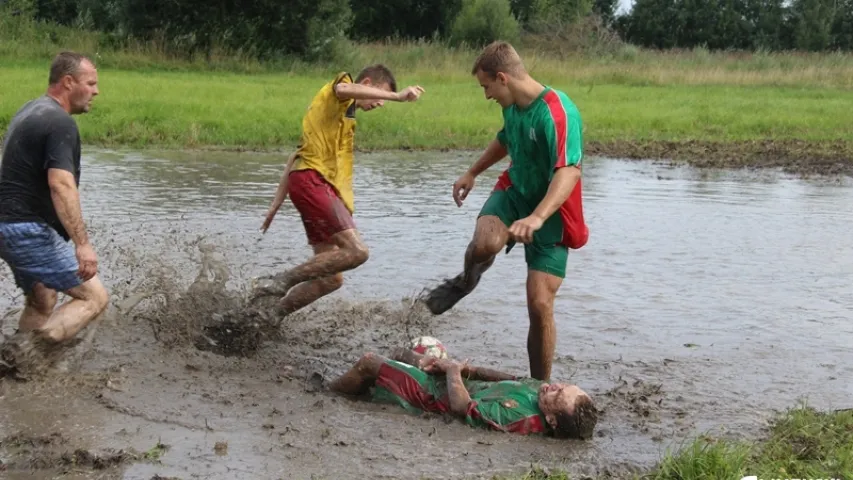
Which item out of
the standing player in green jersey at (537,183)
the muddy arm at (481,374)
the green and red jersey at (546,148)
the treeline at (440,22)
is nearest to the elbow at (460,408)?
the muddy arm at (481,374)

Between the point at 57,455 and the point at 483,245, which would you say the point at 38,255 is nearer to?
the point at 57,455

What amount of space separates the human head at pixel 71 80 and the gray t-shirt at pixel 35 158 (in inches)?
3.1

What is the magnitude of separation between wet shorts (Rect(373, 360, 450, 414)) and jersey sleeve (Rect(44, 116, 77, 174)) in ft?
6.74

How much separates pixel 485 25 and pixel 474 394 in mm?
46253

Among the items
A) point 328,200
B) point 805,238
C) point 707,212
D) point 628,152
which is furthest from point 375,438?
point 628,152

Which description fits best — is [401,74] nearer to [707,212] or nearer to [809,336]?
[707,212]

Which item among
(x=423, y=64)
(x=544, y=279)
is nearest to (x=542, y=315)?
(x=544, y=279)

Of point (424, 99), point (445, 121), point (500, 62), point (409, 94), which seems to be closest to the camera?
point (500, 62)

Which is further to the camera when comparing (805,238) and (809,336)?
(805,238)

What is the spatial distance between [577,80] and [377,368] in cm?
2805

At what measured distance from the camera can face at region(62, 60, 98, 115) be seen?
5.98 meters

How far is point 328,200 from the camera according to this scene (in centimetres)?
733

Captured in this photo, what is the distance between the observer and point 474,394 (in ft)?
19.6

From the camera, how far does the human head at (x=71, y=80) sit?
5977 mm
